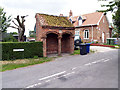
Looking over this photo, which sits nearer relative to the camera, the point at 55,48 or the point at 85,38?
the point at 55,48

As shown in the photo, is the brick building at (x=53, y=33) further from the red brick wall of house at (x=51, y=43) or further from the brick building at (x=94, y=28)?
the brick building at (x=94, y=28)

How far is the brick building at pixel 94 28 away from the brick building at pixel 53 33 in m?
13.9

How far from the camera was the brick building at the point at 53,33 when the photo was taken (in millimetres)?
11149

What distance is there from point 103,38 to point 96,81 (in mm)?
25524

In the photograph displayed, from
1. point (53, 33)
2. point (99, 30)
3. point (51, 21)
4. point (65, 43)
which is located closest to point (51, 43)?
point (53, 33)

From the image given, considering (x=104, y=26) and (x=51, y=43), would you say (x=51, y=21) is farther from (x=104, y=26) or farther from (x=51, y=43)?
(x=104, y=26)

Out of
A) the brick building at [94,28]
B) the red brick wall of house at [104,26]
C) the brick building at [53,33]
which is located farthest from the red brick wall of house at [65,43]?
the red brick wall of house at [104,26]

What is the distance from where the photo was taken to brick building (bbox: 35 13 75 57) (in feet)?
36.6

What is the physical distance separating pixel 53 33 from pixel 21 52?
4781mm

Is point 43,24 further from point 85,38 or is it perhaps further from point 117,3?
point 85,38

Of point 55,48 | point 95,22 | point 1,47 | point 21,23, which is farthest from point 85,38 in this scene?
point 1,47

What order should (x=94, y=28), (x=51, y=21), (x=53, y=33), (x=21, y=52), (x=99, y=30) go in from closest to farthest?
(x=21, y=52) → (x=51, y=21) → (x=53, y=33) → (x=94, y=28) → (x=99, y=30)

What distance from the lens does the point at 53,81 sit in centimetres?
523

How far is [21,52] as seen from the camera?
35.0 ft
